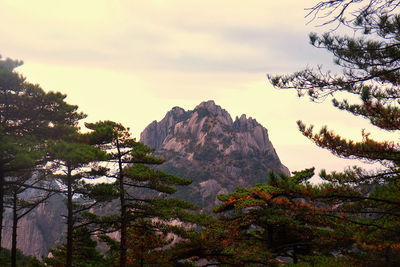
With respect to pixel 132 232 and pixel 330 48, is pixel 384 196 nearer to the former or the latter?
pixel 330 48

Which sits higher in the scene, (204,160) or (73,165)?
(204,160)

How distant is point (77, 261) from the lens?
18859 millimetres

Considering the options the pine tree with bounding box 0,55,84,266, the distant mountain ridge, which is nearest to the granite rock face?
the distant mountain ridge

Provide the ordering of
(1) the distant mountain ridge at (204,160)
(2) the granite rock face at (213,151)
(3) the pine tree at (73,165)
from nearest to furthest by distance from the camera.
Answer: (3) the pine tree at (73,165) < (2) the granite rock face at (213,151) < (1) the distant mountain ridge at (204,160)

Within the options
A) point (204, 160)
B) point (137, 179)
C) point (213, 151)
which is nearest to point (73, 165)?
point (137, 179)

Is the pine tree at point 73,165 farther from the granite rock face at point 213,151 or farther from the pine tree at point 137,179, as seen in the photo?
the granite rock face at point 213,151

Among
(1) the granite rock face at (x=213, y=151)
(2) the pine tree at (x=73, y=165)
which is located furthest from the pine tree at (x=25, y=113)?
(1) the granite rock face at (x=213, y=151)

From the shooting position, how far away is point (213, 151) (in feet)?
449

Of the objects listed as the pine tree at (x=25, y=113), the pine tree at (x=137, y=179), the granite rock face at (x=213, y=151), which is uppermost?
the granite rock face at (x=213, y=151)

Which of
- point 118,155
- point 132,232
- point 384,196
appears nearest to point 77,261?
point 132,232

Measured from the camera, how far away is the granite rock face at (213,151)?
124 m

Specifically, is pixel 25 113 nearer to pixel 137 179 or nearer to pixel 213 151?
pixel 137 179

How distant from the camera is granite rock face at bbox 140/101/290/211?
124 meters

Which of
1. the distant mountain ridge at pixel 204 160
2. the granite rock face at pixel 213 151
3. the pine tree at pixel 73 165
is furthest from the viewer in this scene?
the distant mountain ridge at pixel 204 160
